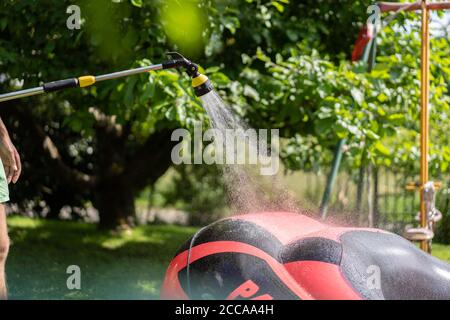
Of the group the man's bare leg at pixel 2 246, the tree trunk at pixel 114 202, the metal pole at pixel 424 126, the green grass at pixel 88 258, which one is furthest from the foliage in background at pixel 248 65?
the man's bare leg at pixel 2 246

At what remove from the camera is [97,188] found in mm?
8008

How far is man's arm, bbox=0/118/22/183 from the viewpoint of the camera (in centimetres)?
334

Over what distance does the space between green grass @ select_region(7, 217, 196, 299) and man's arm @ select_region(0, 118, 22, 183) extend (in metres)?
1.95

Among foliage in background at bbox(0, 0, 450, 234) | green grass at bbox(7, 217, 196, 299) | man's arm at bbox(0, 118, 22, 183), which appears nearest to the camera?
man's arm at bbox(0, 118, 22, 183)

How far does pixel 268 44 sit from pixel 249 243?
129 inches

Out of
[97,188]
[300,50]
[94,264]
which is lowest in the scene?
[94,264]

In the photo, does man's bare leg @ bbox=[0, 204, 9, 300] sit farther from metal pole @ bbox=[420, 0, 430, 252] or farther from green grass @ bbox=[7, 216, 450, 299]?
metal pole @ bbox=[420, 0, 430, 252]

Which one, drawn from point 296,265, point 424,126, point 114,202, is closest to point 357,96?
point 424,126

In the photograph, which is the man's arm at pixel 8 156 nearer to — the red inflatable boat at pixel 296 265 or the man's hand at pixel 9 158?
the man's hand at pixel 9 158

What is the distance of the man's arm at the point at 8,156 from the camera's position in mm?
3338

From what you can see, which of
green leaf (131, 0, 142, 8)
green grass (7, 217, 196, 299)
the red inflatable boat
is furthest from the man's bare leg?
green grass (7, 217, 196, 299)

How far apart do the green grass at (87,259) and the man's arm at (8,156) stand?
195 centimetres
